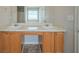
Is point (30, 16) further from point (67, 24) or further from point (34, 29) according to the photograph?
point (67, 24)

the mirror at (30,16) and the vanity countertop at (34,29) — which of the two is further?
the mirror at (30,16)

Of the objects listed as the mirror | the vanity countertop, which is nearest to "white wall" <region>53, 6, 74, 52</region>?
the vanity countertop

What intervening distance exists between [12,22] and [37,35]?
0.46 meters

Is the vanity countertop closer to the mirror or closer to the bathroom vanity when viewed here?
the bathroom vanity

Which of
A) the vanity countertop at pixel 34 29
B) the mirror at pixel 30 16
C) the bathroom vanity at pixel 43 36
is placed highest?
the mirror at pixel 30 16

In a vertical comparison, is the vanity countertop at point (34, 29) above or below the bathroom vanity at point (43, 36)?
above

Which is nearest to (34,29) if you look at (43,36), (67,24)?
(43,36)

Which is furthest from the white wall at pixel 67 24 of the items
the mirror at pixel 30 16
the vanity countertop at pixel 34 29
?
the mirror at pixel 30 16

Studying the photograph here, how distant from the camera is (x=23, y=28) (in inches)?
80.8

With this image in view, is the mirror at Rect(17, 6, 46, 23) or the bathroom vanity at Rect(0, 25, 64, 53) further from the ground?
the mirror at Rect(17, 6, 46, 23)

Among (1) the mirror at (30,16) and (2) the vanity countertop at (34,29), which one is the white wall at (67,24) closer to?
(2) the vanity countertop at (34,29)
